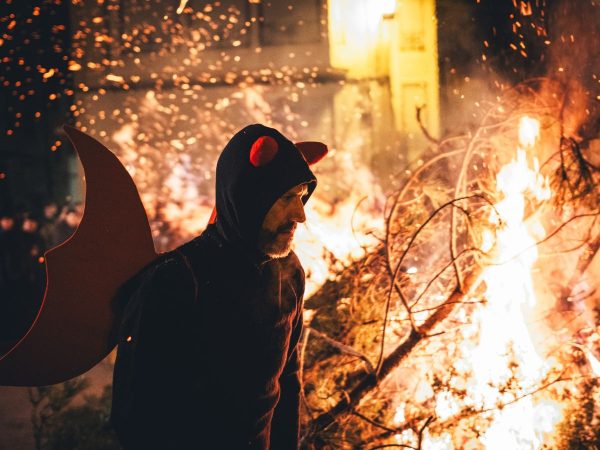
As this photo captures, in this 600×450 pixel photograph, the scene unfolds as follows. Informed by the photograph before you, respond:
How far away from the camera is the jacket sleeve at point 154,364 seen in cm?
151

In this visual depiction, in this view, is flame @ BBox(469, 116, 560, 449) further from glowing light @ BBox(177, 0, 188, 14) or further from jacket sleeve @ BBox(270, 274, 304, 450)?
glowing light @ BBox(177, 0, 188, 14)

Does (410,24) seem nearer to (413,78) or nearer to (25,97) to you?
(413,78)

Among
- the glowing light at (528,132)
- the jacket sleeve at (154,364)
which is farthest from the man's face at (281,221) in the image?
the glowing light at (528,132)

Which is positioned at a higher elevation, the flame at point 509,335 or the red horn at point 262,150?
the red horn at point 262,150

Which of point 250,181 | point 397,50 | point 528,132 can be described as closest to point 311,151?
point 250,181

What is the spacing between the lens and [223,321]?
5.90 ft

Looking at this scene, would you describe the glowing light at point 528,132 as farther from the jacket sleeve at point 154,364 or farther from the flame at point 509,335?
the jacket sleeve at point 154,364

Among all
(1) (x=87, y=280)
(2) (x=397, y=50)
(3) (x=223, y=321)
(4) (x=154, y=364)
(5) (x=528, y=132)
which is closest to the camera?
(4) (x=154, y=364)

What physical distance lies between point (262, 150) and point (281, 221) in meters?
0.36

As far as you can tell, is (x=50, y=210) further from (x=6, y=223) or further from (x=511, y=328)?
(x=511, y=328)

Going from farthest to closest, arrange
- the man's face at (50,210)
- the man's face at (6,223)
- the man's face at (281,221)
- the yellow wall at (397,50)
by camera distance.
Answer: the man's face at (50,210) < the man's face at (6,223) < the yellow wall at (397,50) < the man's face at (281,221)

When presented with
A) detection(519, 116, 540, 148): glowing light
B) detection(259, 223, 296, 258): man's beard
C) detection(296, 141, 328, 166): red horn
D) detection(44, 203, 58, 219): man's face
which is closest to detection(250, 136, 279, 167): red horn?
detection(259, 223, 296, 258): man's beard

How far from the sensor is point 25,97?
6.01m

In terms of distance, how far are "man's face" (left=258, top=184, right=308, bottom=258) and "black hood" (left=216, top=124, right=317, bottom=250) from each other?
0.19 ft
